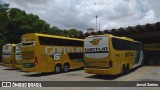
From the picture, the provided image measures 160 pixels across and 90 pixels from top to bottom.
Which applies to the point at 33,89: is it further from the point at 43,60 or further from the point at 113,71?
the point at 43,60

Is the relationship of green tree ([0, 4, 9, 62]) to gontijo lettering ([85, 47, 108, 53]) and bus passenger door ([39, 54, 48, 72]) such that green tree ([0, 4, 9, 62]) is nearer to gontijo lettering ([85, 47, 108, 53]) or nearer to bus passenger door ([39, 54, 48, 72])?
bus passenger door ([39, 54, 48, 72])

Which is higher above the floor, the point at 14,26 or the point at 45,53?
the point at 14,26

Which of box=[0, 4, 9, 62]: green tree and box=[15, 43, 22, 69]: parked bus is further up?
box=[0, 4, 9, 62]: green tree

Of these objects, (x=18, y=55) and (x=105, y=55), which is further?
(x=18, y=55)

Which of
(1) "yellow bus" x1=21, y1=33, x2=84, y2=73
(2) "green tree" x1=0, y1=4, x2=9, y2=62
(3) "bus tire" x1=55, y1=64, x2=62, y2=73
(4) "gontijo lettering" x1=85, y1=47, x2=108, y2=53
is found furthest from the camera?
(2) "green tree" x1=0, y1=4, x2=9, y2=62

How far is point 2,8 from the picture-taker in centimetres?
5012

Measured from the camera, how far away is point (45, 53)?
67.9ft

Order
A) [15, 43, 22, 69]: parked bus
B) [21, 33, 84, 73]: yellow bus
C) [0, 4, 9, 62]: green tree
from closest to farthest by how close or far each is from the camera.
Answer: [21, 33, 84, 73]: yellow bus < [15, 43, 22, 69]: parked bus < [0, 4, 9, 62]: green tree

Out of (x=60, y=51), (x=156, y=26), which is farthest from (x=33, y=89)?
(x=156, y=26)

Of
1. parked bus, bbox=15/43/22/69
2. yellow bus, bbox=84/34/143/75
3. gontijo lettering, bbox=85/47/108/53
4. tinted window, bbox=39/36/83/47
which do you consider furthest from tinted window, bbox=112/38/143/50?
parked bus, bbox=15/43/22/69

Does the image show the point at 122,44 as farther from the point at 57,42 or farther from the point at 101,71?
the point at 57,42

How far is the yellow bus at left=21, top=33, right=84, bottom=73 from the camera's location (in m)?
20.2

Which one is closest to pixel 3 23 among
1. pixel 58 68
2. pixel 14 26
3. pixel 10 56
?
pixel 14 26

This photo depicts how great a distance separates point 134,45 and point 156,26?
6833mm
